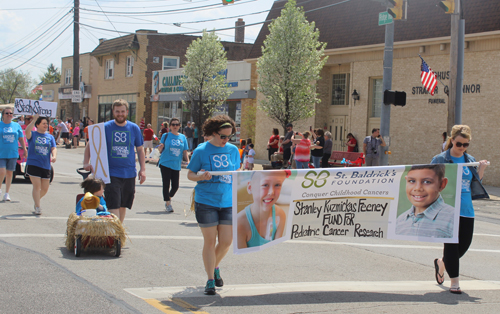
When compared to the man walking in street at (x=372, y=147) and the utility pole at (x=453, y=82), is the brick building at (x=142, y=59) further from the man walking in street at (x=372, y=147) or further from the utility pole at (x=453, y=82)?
the utility pole at (x=453, y=82)

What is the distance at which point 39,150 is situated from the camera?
31.6ft

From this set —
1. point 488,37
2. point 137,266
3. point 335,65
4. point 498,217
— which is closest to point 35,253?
point 137,266

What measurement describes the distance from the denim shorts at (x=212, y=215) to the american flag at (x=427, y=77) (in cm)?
1502

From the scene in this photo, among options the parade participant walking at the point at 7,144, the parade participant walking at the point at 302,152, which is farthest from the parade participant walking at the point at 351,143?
the parade participant walking at the point at 7,144

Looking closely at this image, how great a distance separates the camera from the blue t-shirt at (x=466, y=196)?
586cm

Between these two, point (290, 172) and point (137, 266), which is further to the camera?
point (137, 266)

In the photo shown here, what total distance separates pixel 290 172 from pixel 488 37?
15.9 metres

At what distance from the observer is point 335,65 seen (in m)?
25.5

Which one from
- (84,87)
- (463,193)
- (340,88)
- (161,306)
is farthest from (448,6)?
(84,87)

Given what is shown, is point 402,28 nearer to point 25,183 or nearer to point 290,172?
point 25,183

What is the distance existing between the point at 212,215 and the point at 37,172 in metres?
5.55

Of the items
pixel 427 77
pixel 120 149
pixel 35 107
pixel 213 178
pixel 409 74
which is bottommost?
pixel 213 178

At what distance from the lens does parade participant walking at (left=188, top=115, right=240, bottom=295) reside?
5.25 m

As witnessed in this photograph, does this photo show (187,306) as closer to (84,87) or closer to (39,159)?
(39,159)
